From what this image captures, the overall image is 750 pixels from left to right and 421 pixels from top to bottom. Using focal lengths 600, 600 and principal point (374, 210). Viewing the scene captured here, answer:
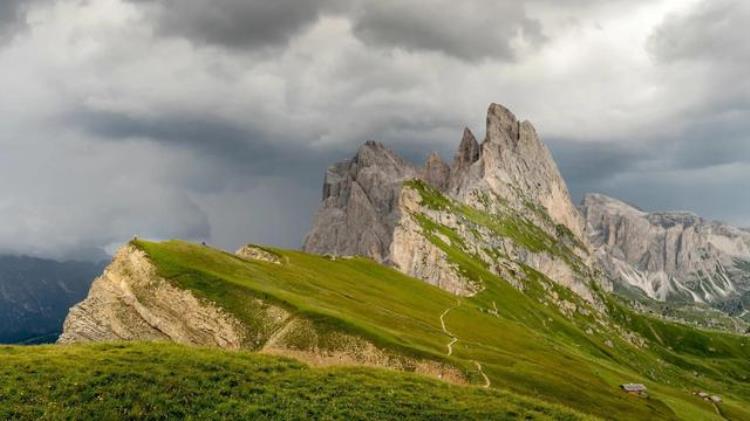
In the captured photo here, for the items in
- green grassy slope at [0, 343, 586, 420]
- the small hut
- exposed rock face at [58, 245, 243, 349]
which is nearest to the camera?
green grassy slope at [0, 343, 586, 420]

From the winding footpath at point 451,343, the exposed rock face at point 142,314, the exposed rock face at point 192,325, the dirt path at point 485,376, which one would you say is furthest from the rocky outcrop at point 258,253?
the dirt path at point 485,376

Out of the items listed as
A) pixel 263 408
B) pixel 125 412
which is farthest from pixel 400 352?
pixel 125 412

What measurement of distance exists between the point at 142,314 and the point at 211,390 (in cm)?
4711

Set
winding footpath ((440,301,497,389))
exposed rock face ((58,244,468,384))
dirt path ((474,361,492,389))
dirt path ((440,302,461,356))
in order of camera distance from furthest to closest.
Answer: dirt path ((440,302,461,356)) < exposed rock face ((58,244,468,384)) < winding footpath ((440,301,497,389)) < dirt path ((474,361,492,389))

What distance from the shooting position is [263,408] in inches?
1618

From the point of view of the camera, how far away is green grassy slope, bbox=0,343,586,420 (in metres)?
40.1

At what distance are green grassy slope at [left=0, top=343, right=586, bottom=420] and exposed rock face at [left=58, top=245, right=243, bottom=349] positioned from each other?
28.7m

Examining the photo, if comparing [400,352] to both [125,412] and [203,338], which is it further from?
[125,412]

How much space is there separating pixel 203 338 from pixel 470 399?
1808 inches

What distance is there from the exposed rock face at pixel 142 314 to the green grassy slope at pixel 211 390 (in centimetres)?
2874

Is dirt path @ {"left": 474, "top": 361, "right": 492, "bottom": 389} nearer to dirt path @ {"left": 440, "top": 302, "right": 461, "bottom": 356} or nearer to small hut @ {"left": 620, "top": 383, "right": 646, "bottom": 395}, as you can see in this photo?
dirt path @ {"left": 440, "top": 302, "right": 461, "bottom": 356}

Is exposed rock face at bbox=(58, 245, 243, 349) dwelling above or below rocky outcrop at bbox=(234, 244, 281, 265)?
below

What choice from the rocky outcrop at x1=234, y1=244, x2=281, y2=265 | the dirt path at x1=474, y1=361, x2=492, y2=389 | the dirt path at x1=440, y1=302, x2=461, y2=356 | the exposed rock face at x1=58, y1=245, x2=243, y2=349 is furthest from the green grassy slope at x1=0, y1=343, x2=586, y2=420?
the rocky outcrop at x1=234, y1=244, x2=281, y2=265

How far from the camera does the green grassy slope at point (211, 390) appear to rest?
40.1m
